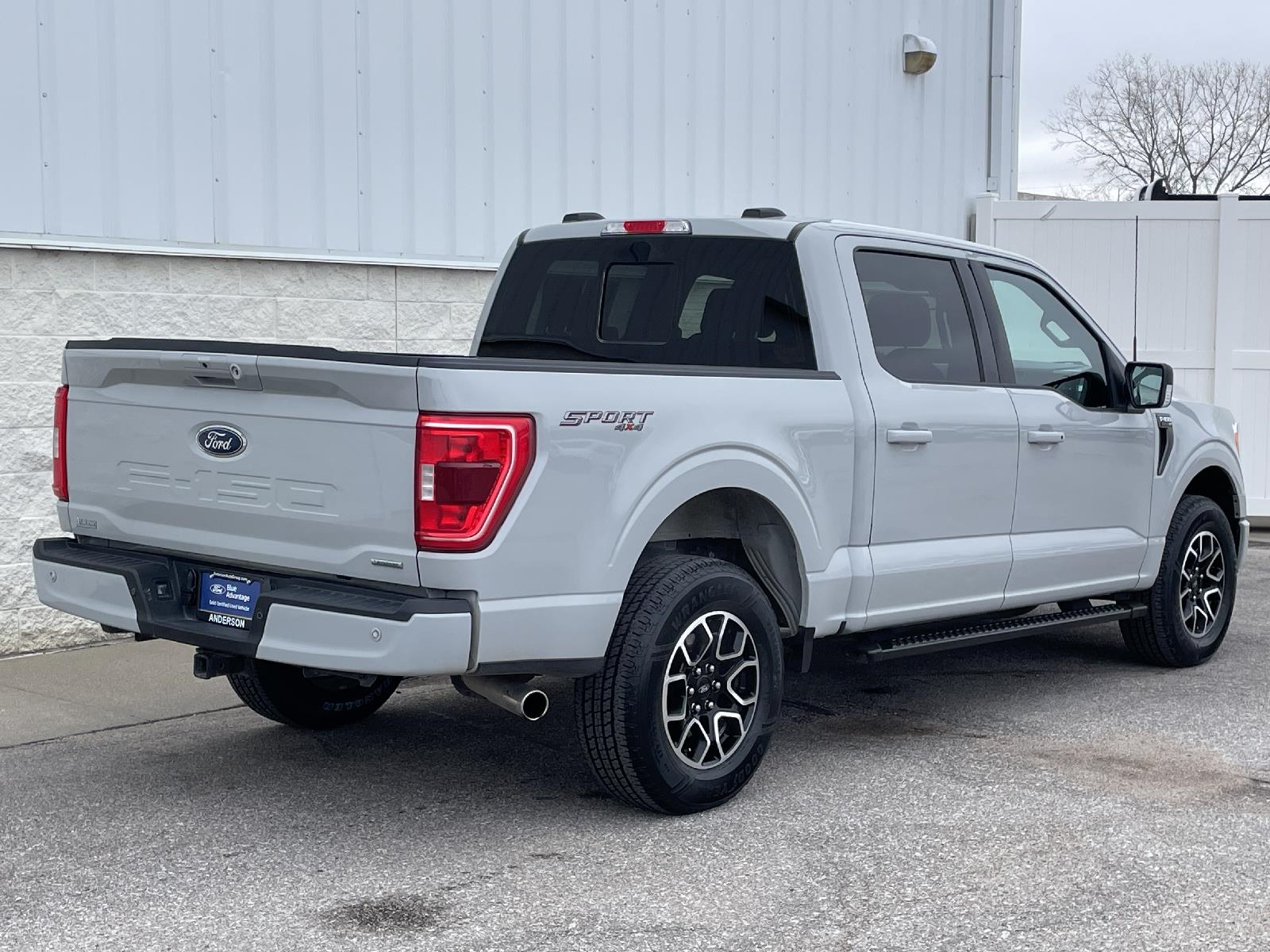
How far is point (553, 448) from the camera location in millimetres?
4344

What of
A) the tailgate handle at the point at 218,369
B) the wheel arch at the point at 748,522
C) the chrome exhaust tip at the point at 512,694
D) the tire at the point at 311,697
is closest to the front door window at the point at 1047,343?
the wheel arch at the point at 748,522

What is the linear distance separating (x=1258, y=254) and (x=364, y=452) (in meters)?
9.86

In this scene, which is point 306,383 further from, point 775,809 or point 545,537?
point 775,809

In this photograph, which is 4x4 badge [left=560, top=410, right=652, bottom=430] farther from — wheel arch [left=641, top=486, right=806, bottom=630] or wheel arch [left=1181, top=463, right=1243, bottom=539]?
wheel arch [left=1181, top=463, right=1243, bottom=539]

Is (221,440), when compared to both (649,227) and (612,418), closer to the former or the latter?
(612,418)

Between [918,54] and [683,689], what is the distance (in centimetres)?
848

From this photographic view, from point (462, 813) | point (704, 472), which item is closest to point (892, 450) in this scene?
point (704, 472)

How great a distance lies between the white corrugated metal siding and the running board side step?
4318 mm

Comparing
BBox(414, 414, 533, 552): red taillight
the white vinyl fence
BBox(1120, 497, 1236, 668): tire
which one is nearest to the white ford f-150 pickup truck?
BBox(414, 414, 533, 552): red taillight

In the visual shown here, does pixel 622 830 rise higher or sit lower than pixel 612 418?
lower

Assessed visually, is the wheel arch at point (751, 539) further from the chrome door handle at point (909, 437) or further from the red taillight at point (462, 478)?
the red taillight at point (462, 478)

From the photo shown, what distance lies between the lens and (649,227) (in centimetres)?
589

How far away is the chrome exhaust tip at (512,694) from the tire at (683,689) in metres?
0.19

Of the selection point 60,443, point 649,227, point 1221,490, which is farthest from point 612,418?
point 1221,490
